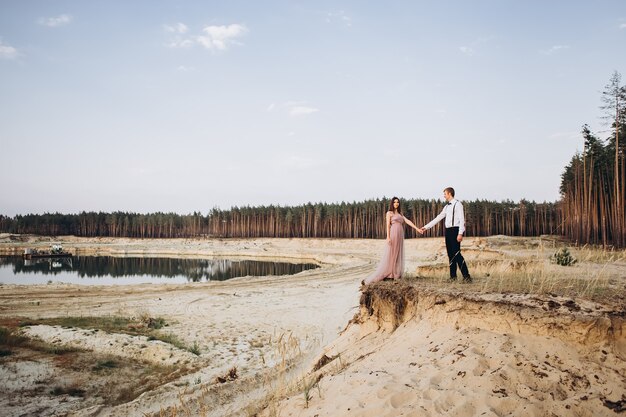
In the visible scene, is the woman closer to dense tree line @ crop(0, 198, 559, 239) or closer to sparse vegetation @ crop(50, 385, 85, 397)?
sparse vegetation @ crop(50, 385, 85, 397)

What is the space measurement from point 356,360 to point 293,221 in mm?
85423

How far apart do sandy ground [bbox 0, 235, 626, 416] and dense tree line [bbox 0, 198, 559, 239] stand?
197 feet

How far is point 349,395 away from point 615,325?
3.37 metres

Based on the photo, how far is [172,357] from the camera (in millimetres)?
10289

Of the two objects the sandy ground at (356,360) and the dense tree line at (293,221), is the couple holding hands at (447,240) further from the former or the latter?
the dense tree line at (293,221)

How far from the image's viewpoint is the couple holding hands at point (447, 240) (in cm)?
850

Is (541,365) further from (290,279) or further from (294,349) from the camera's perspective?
(290,279)

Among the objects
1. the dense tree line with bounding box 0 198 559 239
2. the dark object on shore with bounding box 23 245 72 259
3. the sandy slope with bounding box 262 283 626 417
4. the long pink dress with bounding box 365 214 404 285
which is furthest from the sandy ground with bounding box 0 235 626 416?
the dense tree line with bounding box 0 198 559 239

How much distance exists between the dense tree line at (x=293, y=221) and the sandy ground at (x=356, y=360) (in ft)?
197

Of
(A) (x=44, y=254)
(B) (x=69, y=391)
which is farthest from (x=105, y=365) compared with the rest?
(A) (x=44, y=254)

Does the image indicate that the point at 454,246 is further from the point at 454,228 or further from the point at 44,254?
the point at 44,254

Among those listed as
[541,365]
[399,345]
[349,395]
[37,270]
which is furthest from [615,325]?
[37,270]

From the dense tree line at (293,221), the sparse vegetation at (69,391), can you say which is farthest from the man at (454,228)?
the dense tree line at (293,221)

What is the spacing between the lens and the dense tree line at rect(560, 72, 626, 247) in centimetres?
2825
